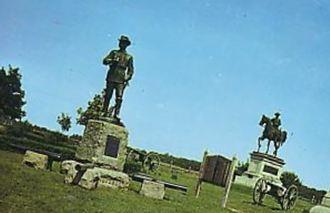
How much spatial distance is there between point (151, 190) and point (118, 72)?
15.0ft

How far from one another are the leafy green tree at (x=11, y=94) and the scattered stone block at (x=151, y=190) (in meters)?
45.0

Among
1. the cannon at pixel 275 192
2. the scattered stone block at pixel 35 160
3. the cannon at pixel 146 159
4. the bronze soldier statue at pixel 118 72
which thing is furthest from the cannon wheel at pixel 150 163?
the scattered stone block at pixel 35 160

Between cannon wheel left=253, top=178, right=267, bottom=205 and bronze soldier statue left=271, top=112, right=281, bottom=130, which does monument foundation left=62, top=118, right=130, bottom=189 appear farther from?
bronze soldier statue left=271, top=112, right=281, bottom=130

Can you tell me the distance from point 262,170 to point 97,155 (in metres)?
26.6

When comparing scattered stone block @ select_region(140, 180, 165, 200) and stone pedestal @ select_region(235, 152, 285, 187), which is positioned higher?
stone pedestal @ select_region(235, 152, 285, 187)

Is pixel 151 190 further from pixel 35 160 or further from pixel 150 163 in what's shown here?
pixel 150 163

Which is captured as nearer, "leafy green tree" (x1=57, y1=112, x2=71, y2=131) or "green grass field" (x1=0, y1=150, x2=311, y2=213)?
"green grass field" (x1=0, y1=150, x2=311, y2=213)

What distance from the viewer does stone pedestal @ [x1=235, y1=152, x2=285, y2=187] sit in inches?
1608

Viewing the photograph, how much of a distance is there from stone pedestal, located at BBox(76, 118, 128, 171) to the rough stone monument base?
1578 millimetres

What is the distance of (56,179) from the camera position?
13414 millimetres

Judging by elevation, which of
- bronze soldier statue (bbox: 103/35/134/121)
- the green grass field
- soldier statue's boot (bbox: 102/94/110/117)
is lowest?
the green grass field

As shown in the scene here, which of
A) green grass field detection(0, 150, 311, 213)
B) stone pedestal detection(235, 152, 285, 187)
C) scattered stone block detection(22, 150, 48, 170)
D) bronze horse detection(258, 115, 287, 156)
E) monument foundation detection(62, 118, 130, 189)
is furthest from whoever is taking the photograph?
bronze horse detection(258, 115, 287, 156)

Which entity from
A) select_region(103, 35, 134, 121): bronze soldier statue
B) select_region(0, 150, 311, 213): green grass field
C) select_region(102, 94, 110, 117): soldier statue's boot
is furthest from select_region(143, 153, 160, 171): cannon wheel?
select_region(0, 150, 311, 213): green grass field

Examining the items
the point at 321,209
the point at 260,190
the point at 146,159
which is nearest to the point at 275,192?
the point at 260,190
